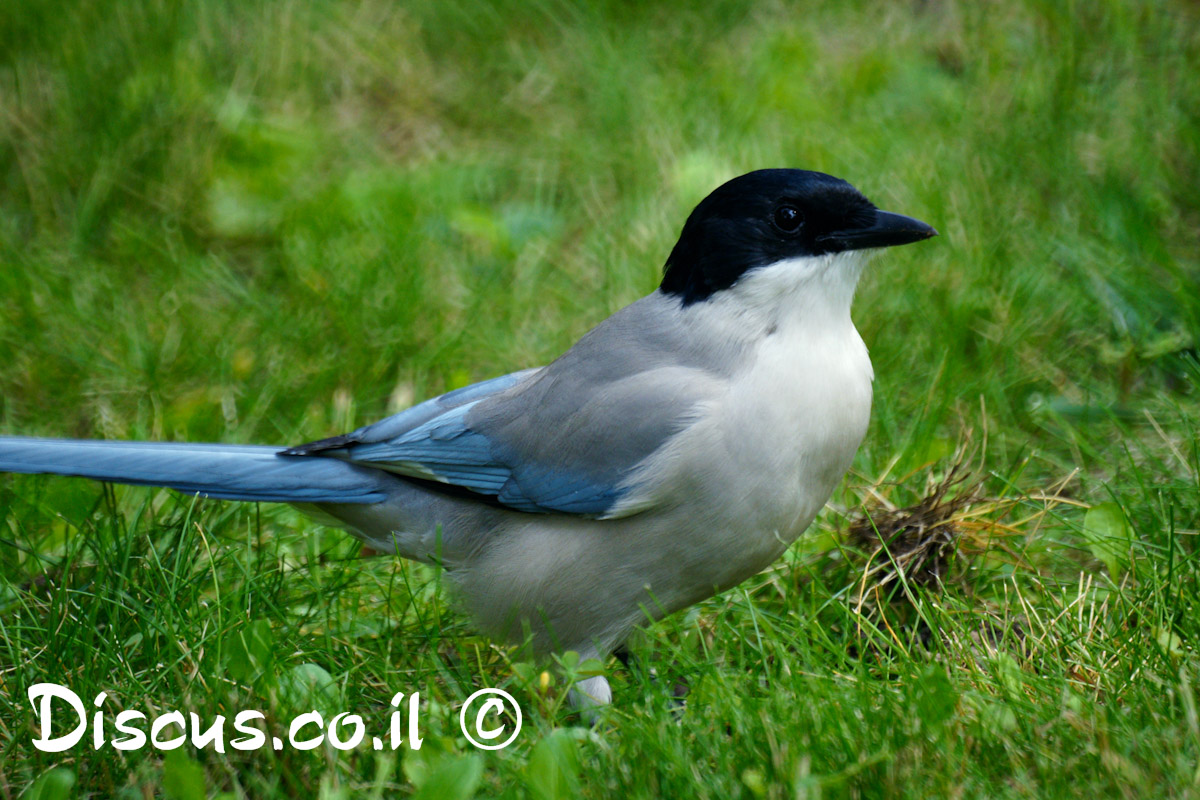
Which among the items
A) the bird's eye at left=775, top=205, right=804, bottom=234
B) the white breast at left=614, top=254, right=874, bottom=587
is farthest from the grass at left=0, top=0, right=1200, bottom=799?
the bird's eye at left=775, top=205, right=804, bottom=234

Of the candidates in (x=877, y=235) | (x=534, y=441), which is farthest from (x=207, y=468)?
(x=877, y=235)

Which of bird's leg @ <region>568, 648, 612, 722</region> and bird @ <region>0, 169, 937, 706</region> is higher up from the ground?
bird @ <region>0, 169, 937, 706</region>

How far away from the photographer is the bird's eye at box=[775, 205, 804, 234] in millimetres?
3320

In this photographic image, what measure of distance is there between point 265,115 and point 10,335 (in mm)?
2119

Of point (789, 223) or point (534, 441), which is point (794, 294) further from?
point (534, 441)

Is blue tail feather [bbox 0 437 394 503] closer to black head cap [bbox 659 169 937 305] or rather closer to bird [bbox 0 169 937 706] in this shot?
bird [bbox 0 169 937 706]

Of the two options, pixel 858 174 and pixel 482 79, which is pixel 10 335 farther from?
pixel 858 174

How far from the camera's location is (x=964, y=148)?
579 centimetres

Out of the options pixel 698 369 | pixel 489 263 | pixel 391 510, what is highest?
pixel 698 369

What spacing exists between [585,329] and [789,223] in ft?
6.55

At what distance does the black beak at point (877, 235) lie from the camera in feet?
10.8

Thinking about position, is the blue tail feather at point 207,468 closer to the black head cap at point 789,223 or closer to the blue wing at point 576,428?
the blue wing at point 576,428

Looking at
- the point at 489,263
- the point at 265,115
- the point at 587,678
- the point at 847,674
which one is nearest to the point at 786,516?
the point at 847,674

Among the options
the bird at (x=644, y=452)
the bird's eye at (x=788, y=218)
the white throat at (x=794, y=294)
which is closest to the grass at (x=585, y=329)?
the bird at (x=644, y=452)
